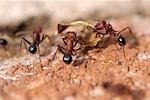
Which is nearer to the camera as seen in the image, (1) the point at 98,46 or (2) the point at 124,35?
(1) the point at 98,46

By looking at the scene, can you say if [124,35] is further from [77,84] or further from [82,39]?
[77,84]

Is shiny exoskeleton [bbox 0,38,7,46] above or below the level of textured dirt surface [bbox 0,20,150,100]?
above

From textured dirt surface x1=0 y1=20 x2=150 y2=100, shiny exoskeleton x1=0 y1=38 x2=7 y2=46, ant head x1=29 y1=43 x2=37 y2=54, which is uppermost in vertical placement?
shiny exoskeleton x1=0 y1=38 x2=7 y2=46

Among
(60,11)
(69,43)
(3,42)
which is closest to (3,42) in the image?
(3,42)

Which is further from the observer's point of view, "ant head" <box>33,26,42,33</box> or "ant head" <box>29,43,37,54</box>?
"ant head" <box>33,26,42,33</box>

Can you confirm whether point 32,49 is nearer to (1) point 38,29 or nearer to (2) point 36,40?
(2) point 36,40

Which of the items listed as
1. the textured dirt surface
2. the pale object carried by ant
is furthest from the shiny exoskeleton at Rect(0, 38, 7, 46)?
the pale object carried by ant

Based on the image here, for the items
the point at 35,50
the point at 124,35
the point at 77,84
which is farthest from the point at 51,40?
the point at 77,84

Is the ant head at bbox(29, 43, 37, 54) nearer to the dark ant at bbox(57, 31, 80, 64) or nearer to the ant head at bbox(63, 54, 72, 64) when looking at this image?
the dark ant at bbox(57, 31, 80, 64)
